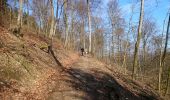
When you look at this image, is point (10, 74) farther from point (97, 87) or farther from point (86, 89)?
point (97, 87)

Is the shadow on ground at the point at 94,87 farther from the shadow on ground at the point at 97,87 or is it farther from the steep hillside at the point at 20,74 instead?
the steep hillside at the point at 20,74

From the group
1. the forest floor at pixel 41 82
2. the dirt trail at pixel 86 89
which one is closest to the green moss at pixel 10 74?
the forest floor at pixel 41 82

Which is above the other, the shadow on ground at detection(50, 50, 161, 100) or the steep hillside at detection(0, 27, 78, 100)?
the steep hillside at detection(0, 27, 78, 100)

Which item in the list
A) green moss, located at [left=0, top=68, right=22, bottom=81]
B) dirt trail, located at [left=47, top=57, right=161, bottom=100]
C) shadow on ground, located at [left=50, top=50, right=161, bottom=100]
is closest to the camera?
green moss, located at [left=0, top=68, right=22, bottom=81]

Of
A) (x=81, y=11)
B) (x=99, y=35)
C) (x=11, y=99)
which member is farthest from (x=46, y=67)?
(x=99, y=35)

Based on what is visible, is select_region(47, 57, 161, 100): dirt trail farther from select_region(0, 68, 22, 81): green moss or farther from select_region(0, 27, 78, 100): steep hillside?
select_region(0, 68, 22, 81): green moss

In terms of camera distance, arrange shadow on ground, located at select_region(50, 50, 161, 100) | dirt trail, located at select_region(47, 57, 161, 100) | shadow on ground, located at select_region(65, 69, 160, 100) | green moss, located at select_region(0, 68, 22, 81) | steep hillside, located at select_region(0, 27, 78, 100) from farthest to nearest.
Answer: shadow on ground, located at select_region(65, 69, 160, 100)
shadow on ground, located at select_region(50, 50, 161, 100)
dirt trail, located at select_region(47, 57, 161, 100)
green moss, located at select_region(0, 68, 22, 81)
steep hillside, located at select_region(0, 27, 78, 100)

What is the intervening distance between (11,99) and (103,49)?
65.3m

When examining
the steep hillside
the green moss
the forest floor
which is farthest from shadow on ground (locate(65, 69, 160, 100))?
the green moss

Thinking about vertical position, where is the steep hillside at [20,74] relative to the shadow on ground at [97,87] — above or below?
above

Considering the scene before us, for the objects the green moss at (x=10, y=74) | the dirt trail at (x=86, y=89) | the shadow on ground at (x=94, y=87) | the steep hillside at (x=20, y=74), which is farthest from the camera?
the shadow on ground at (x=94, y=87)

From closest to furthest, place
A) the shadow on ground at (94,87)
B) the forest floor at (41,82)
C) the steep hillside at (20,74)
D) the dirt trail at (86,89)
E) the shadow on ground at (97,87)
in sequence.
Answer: the steep hillside at (20,74), the forest floor at (41,82), the dirt trail at (86,89), the shadow on ground at (94,87), the shadow on ground at (97,87)

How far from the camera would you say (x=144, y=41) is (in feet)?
175

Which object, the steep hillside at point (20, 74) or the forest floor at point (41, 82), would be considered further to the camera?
the forest floor at point (41, 82)
